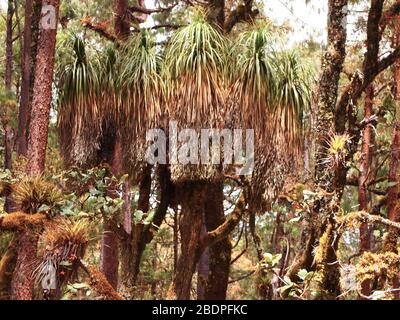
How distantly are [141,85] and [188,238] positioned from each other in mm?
1601

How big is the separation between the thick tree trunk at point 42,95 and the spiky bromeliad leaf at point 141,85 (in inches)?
33.5

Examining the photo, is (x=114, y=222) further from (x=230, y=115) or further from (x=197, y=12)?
(x=197, y=12)

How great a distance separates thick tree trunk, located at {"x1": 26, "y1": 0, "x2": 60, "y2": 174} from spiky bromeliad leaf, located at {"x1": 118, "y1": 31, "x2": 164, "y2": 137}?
85 cm

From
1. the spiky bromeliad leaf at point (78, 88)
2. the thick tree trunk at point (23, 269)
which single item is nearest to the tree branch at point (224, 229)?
the spiky bromeliad leaf at point (78, 88)

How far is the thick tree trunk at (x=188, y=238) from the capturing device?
6.04 m

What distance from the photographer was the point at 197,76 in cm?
588

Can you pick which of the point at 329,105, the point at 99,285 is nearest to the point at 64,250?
the point at 99,285

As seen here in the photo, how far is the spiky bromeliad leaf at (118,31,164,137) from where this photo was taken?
20.2 feet

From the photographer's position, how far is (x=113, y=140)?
269 inches

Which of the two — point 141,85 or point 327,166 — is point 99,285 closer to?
point 327,166

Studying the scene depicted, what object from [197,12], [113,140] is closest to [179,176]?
[113,140]

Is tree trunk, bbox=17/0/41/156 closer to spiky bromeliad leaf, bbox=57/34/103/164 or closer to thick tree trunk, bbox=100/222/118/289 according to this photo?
spiky bromeliad leaf, bbox=57/34/103/164
